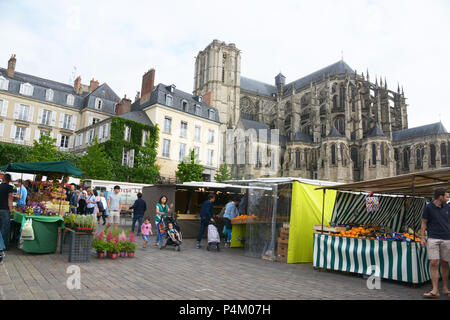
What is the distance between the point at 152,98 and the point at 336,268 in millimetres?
24888

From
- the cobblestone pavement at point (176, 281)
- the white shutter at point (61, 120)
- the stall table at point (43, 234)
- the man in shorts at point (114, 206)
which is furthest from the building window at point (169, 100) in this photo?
the cobblestone pavement at point (176, 281)

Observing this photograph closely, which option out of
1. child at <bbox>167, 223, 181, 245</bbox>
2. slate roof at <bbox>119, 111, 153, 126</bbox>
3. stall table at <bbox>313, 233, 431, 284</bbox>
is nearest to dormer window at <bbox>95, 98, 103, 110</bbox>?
slate roof at <bbox>119, 111, 153, 126</bbox>

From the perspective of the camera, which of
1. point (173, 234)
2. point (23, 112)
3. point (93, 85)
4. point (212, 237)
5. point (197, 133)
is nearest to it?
point (173, 234)

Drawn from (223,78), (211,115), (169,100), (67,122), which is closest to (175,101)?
(169,100)

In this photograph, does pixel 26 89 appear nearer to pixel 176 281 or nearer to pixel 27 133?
pixel 27 133

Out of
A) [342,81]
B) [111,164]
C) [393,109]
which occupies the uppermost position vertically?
[342,81]

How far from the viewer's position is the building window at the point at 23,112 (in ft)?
90.8

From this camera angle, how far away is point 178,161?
28812 millimetres

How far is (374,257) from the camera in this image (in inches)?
238

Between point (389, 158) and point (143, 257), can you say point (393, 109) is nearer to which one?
point (389, 158)

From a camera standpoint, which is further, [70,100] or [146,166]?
[70,100]

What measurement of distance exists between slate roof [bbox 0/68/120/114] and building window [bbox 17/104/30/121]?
1200 millimetres

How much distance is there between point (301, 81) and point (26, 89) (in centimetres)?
4473
